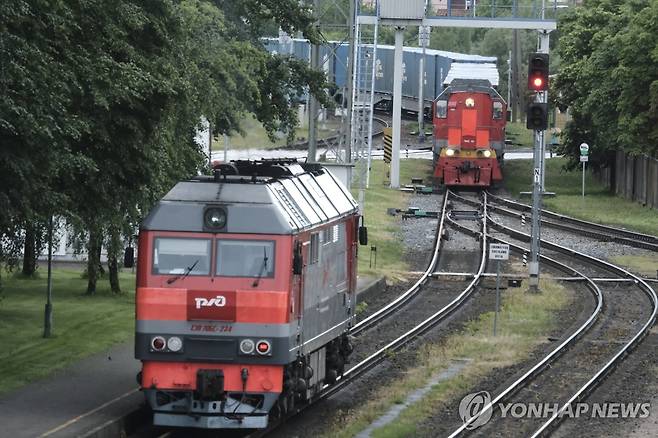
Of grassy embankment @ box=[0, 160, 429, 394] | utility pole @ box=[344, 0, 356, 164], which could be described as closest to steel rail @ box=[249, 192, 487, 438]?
utility pole @ box=[344, 0, 356, 164]

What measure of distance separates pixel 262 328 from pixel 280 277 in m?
0.62

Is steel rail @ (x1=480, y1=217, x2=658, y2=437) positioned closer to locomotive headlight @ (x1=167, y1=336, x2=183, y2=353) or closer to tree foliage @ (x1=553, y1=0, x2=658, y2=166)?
locomotive headlight @ (x1=167, y1=336, x2=183, y2=353)

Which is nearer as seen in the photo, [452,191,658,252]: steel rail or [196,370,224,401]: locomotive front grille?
[196,370,224,401]: locomotive front grille

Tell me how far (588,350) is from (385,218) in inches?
899

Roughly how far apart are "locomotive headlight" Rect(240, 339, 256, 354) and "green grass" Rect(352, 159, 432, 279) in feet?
59.3

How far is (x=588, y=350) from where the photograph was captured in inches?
963

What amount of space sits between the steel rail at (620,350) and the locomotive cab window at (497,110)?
11.2 meters

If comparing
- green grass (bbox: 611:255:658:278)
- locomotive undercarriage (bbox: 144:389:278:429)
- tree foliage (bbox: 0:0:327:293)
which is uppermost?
tree foliage (bbox: 0:0:327:293)

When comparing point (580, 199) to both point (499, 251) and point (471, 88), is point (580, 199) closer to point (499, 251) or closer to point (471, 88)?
point (471, 88)

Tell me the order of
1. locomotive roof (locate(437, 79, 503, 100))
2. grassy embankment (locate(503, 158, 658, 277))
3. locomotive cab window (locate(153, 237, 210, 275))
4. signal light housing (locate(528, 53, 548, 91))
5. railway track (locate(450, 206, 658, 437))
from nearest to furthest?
1. locomotive cab window (locate(153, 237, 210, 275))
2. railway track (locate(450, 206, 658, 437))
3. signal light housing (locate(528, 53, 548, 91))
4. grassy embankment (locate(503, 158, 658, 277))
5. locomotive roof (locate(437, 79, 503, 100))

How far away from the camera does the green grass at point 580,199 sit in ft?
160

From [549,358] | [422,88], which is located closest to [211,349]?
[549,358]

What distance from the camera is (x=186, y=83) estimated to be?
2102 centimetres

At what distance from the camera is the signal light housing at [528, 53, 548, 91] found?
30.1m
